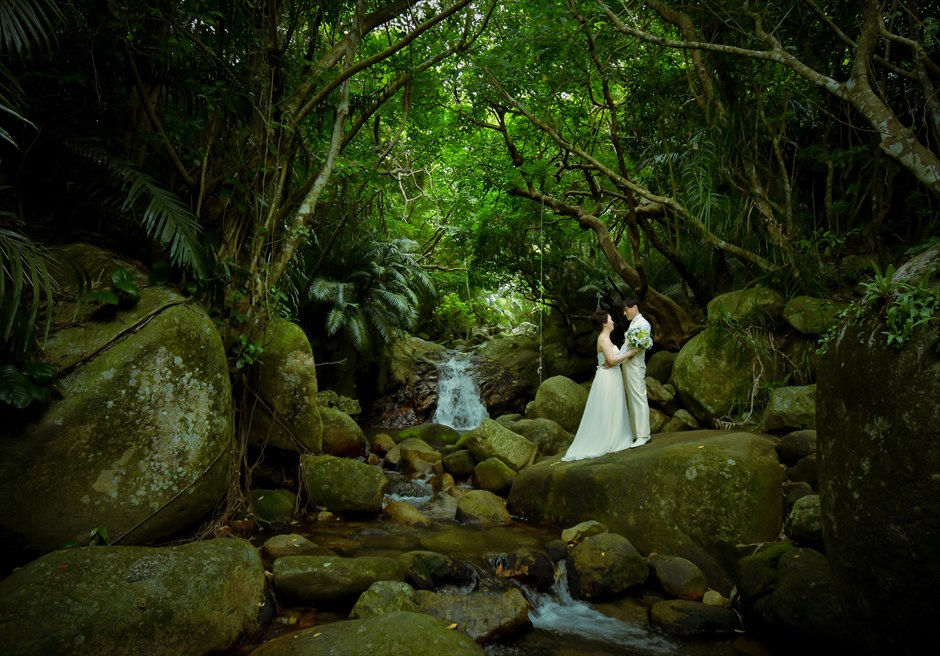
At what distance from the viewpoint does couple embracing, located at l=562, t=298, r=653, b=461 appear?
23.6ft

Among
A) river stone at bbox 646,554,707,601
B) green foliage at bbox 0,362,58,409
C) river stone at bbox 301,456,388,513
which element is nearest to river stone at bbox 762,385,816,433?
river stone at bbox 646,554,707,601

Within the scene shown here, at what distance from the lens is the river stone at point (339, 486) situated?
636cm

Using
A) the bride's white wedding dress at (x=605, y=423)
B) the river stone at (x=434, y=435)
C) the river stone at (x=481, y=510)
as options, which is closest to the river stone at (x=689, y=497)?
the river stone at (x=481, y=510)

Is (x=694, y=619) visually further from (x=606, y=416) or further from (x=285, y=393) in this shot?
(x=285, y=393)

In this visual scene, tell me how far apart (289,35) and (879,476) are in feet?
21.3

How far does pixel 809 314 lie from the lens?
708cm

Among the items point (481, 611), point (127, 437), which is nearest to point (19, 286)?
point (127, 437)

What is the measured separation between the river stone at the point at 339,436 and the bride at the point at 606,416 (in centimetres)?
339

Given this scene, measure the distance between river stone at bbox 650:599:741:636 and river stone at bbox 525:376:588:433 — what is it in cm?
564

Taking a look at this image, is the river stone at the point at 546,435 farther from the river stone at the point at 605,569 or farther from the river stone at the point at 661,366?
the river stone at the point at 605,569

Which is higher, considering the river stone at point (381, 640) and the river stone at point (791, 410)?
the river stone at point (791, 410)

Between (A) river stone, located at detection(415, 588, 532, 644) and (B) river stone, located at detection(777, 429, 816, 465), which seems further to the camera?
(B) river stone, located at detection(777, 429, 816, 465)

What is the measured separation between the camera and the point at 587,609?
4.46m

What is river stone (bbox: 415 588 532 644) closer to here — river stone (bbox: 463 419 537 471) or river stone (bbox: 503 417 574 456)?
river stone (bbox: 463 419 537 471)
